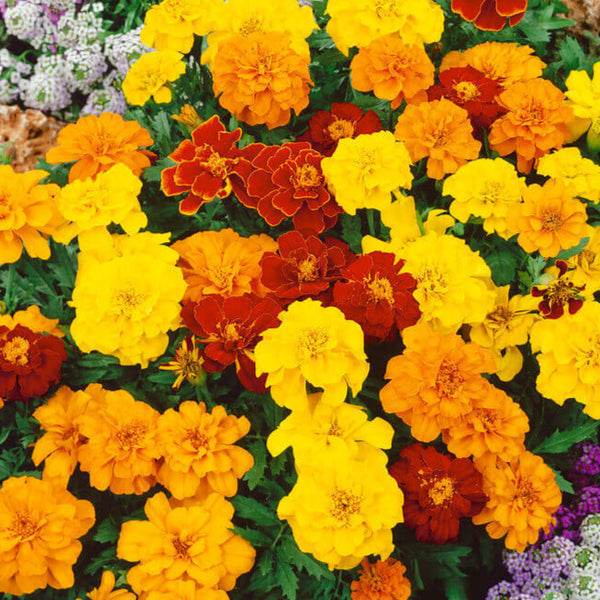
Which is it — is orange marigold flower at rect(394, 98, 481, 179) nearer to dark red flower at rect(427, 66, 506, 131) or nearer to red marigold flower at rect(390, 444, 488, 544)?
dark red flower at rect(427, 66, 506, 131)

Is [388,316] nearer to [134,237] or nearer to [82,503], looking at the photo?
[134,237]

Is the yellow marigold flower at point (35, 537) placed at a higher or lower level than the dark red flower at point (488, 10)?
lower

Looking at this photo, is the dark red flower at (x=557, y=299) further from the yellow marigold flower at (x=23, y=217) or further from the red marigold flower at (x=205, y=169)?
the yellow marigold flower at (x=23, y=217)

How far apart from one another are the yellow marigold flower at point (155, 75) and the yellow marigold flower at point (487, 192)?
0.86m

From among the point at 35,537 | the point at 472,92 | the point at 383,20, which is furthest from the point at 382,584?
the point at 383,20

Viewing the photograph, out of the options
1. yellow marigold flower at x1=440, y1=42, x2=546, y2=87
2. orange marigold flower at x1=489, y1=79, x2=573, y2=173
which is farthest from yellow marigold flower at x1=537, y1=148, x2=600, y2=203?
yellow marigold flower at x1=440, y1=42, x2=546, y2=87

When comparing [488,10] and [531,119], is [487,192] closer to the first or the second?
[531,119]

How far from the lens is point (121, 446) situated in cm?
141

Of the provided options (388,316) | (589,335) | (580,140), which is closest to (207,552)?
(388,316)

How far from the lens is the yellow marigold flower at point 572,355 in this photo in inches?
57.3

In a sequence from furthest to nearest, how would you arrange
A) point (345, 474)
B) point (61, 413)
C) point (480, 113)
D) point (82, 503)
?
1. point (480, 113)
2. point (61, 413)
3. point (82, 503)
4. point (345, 474)

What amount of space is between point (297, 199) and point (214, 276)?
0.27 metres

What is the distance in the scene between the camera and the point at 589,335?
1465mm

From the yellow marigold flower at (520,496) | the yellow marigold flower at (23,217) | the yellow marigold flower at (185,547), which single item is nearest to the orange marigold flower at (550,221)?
the yellow marigold flower at (520,496)
